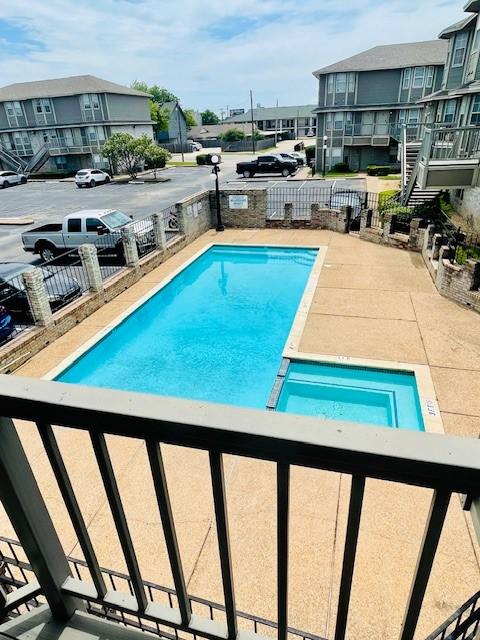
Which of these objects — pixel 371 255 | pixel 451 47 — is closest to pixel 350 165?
pixel 451 47

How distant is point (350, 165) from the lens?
35.1 meters

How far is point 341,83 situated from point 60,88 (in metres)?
30.2

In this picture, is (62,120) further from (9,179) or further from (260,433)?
(260,433)

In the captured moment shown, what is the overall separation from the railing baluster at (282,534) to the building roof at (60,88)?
155 ft

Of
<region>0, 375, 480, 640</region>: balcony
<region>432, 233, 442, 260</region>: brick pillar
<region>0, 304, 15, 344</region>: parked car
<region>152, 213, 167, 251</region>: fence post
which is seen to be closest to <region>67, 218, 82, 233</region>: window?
<region>152, 213, 167, 251</region>: fence post

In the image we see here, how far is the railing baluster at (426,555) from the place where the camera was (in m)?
1.02

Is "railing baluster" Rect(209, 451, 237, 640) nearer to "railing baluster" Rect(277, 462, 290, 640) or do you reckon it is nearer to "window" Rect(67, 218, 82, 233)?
"railing baluster" Rect(277, 462, 290, 640)

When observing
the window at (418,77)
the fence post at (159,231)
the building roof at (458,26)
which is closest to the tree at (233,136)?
the window at (418,77)

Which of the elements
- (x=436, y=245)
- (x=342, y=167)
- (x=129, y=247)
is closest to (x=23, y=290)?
(x=129, y=247)

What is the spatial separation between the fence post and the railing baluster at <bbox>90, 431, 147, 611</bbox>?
46.5 ft

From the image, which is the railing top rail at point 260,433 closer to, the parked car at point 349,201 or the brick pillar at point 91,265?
the brick pillar at point 91,265

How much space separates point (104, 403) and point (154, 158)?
40.3 meters

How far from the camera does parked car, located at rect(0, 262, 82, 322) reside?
9.43 m

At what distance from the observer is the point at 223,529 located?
136 cm
